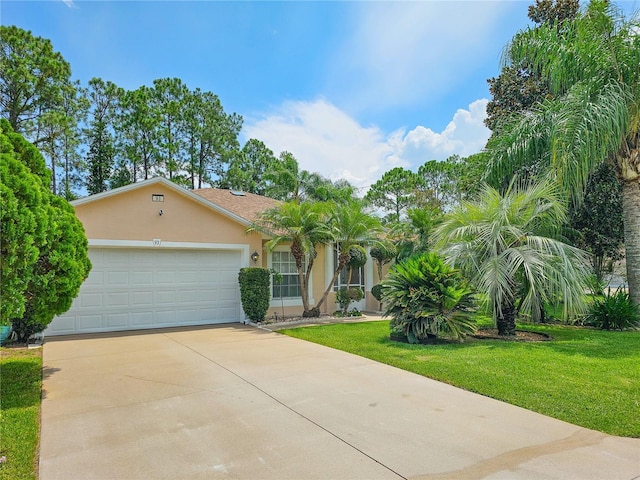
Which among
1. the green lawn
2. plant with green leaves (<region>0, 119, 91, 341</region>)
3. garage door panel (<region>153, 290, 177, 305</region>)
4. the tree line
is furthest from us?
the tree line

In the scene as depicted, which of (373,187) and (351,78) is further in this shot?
(373,187)

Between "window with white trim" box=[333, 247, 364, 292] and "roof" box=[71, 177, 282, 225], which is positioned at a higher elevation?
"roof" box=[71, 177, 282, 225]

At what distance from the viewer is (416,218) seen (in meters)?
14.4

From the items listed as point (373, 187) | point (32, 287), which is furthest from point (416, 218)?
point (373, 187)

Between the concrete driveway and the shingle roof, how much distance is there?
7.88 metres

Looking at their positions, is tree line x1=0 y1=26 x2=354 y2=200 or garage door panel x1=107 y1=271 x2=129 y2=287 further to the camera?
tree line x1=0 y1=26 x2=354 y2=200

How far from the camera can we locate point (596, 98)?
9602 mm

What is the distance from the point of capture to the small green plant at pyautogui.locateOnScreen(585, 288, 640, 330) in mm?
10180

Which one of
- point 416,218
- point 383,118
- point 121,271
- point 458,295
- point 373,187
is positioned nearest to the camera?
point 458,295

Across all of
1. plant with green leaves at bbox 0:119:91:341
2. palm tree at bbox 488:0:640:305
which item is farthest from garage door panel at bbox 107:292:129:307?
palm tree at bbox 488:0:640:305

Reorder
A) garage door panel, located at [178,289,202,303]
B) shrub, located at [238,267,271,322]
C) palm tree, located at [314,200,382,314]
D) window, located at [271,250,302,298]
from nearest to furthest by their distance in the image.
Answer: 1. garage door panel, located at [178,289,202,303]
2. shrub, located at [238,267,271,322]
3. palm tree, located at [314,200,382,314]
4. window, located at [271,250,302,298]

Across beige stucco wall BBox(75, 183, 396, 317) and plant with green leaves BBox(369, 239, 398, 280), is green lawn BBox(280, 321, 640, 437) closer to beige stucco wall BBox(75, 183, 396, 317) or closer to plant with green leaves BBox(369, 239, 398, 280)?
beige stucco wall BBox(75, 183, 396, 317)

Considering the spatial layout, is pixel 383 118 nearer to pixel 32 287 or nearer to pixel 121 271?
pixel 121 271

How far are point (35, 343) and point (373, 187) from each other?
30.7 metres
